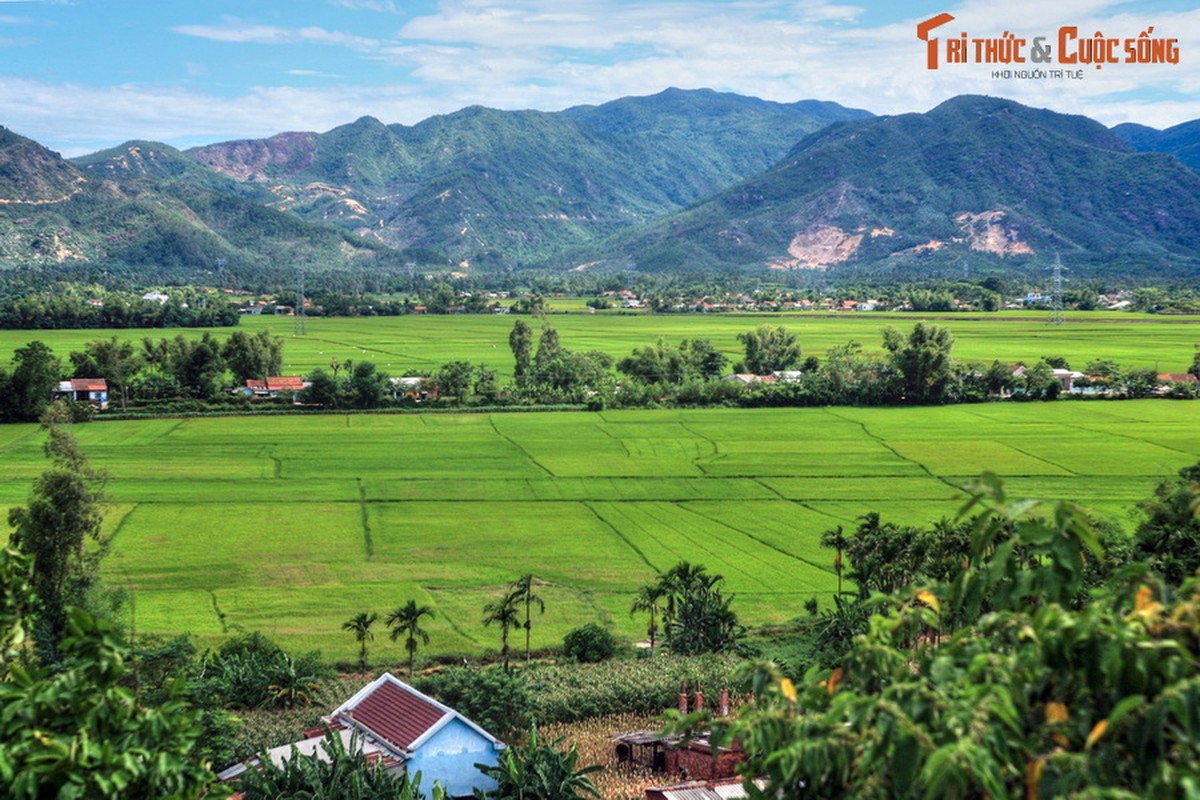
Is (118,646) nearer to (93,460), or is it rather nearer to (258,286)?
(93,460)

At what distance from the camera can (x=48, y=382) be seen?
54.4 meters

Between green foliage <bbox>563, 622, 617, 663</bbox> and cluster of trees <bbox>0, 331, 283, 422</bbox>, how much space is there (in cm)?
3875

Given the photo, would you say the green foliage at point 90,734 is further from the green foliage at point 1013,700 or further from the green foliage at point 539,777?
the green foliage at point 539,777

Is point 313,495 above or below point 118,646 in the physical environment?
below

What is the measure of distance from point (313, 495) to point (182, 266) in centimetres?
17369

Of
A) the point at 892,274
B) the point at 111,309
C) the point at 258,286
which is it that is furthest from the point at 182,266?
the point at 892,274

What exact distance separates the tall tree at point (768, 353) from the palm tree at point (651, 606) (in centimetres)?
4798

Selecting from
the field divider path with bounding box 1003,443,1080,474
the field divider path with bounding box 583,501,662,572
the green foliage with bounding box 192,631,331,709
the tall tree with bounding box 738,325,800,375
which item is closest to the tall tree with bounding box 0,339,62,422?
the field divider path with bounding box 583,501,662,572

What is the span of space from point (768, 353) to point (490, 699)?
189 ft

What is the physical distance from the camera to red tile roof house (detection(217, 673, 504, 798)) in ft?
55.5

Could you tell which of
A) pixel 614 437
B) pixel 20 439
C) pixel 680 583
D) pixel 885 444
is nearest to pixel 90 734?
pixel 680 583

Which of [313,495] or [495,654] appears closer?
[495,654]

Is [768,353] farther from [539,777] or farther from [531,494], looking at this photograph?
[539,777]

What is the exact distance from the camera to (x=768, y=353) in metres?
74.9
